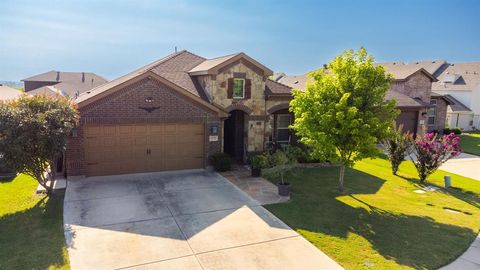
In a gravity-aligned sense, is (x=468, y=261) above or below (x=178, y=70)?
below

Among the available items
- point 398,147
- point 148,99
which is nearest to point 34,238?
point 148,99

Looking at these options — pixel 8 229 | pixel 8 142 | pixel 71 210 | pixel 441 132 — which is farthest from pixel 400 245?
pixel 441 132

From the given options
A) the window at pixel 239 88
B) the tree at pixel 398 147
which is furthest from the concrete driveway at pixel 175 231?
the tree at pixel 398 147

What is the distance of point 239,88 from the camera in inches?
675

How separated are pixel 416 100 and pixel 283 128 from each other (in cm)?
1667

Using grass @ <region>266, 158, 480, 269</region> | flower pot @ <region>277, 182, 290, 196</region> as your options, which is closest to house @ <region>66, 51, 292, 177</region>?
grass @ <region>266, 158, 480, 269</region>

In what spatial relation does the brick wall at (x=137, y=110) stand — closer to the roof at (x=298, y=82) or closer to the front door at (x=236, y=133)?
the front door at (x=236, y=133)

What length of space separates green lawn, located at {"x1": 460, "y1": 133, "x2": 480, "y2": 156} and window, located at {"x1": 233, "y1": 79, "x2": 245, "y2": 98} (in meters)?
19.6

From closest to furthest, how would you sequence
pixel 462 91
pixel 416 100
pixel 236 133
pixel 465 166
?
pixel 236 133 → pixel 465 166 → pixel 416 100 → pixel 462 91

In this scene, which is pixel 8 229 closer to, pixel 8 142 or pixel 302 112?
pixel 8 142

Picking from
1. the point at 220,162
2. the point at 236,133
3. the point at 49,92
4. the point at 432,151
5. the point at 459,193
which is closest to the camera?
the point at 459,193

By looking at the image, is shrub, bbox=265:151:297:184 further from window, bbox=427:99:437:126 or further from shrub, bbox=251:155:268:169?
window, bbox=427:99:437:126

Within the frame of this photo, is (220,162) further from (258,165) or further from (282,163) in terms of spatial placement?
(282,163)

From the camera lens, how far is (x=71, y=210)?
1066 cm
